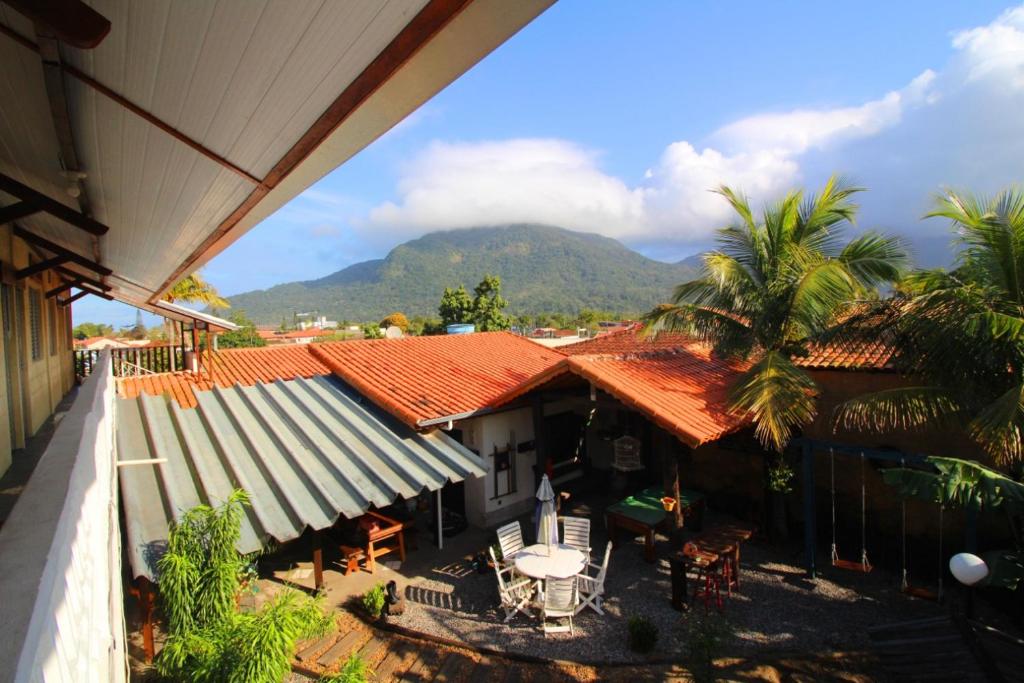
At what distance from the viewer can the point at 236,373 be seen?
12688mm

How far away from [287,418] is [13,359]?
4.63 meters

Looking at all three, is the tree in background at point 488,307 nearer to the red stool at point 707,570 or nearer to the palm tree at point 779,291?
the palm tree at point 779,291

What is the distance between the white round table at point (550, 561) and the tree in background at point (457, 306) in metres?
39.0

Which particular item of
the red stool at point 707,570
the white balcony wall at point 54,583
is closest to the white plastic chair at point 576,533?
the red stool at point 707,570

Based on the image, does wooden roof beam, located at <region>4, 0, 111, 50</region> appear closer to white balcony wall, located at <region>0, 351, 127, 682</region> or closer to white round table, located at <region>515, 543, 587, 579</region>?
white balcony wall, located at <region>0, 351, 127, 682</region>

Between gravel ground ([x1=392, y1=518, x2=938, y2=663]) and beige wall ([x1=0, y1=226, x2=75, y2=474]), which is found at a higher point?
beige wall ([x1=0, y1=226, x2=75, y2=474])

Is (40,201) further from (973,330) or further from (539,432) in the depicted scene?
(973,330)

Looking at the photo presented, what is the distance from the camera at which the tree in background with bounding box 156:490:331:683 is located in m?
4.23

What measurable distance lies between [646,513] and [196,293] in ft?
66.7

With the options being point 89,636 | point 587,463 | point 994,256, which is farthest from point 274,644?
point 587,463

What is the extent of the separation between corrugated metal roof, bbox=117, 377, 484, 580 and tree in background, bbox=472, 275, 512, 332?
35.7 metres

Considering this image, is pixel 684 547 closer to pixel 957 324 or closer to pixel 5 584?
pixel 957 324

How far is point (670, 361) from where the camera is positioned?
1242 centimetres

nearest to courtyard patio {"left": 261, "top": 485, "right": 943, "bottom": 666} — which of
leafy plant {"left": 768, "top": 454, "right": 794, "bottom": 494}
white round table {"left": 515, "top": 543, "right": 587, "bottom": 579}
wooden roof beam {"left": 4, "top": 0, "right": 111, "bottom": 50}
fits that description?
white round table {"left": 515, "top": 543, "right": 587, "bottom": 579}
